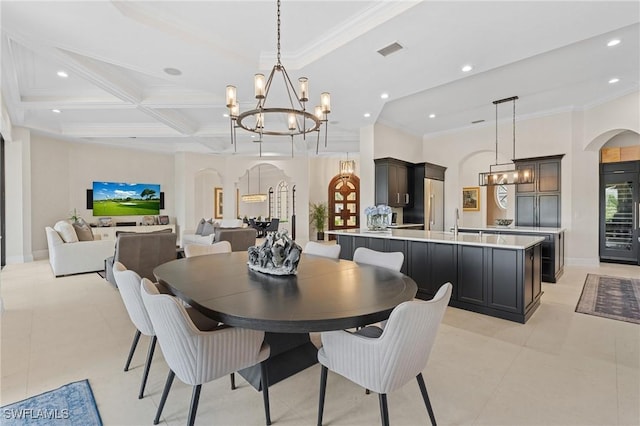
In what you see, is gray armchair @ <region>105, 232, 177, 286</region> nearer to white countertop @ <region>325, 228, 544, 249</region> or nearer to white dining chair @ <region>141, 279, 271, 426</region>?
white countertop @ <region>325, 228, 544, 249</region>

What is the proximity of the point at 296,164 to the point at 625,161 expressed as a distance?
809cm

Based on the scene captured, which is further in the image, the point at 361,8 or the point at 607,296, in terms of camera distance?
the point at 607,296

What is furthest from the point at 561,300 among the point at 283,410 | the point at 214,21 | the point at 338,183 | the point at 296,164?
the point at 338,183

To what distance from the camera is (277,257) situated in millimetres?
2232

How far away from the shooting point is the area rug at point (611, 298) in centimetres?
352

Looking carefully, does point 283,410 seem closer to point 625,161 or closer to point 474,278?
point 474,278

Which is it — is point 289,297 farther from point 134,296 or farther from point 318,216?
point 318,216

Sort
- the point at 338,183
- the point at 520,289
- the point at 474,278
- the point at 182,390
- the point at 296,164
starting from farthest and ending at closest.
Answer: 1. the point at 338,183
2. the point at 296,164
3. the point at 474,278
4. the point at 520,289
5. the point at 182,390

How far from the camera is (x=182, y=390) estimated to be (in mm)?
2092

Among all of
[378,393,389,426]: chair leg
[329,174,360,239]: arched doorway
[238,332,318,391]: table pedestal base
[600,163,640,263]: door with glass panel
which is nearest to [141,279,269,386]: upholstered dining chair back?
[238,332,318,391]: table pedestal base

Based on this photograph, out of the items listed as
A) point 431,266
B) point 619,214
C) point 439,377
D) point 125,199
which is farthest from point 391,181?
point 125,199

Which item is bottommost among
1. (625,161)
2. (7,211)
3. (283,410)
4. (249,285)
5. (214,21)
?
(283,410)

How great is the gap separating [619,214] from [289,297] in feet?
26.4

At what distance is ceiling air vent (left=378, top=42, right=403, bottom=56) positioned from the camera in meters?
3.22
